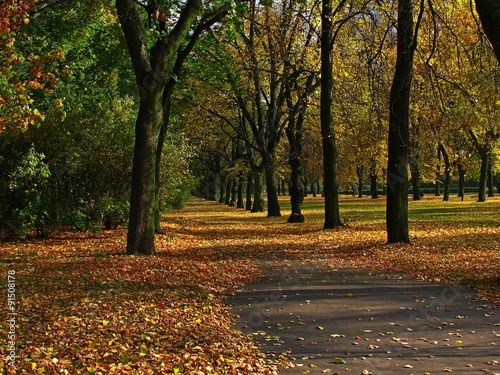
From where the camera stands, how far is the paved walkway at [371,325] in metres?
5.63

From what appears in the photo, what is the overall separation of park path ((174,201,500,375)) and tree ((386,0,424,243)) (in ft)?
10.9

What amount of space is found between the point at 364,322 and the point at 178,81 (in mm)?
11928

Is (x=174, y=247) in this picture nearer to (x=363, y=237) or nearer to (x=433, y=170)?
(x=363, y=237)

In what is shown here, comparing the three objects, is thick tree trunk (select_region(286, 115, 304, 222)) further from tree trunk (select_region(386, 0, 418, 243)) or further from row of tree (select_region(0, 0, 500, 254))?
tree trunk (select_region(386, 0, 418, 243))

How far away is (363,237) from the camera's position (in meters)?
17.1

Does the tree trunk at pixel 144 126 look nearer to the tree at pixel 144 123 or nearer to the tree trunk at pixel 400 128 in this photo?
the tree at pixel 144 123

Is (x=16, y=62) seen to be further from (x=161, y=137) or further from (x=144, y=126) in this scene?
(x=161, y=137)

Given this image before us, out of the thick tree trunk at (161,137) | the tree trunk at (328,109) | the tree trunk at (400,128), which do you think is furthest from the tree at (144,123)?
the tree trunk at (328,109)

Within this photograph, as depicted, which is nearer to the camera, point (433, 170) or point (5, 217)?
point (5, 217)

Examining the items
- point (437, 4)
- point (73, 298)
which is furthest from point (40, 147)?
point (437, 4)

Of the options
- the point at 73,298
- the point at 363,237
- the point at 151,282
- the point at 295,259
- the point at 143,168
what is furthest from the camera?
the point at 363,237

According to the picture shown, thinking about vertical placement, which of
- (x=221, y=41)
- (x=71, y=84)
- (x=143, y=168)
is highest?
(x=221, y=41)

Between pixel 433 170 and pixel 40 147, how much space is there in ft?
121

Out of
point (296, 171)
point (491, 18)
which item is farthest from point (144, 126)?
point (296, 171)
